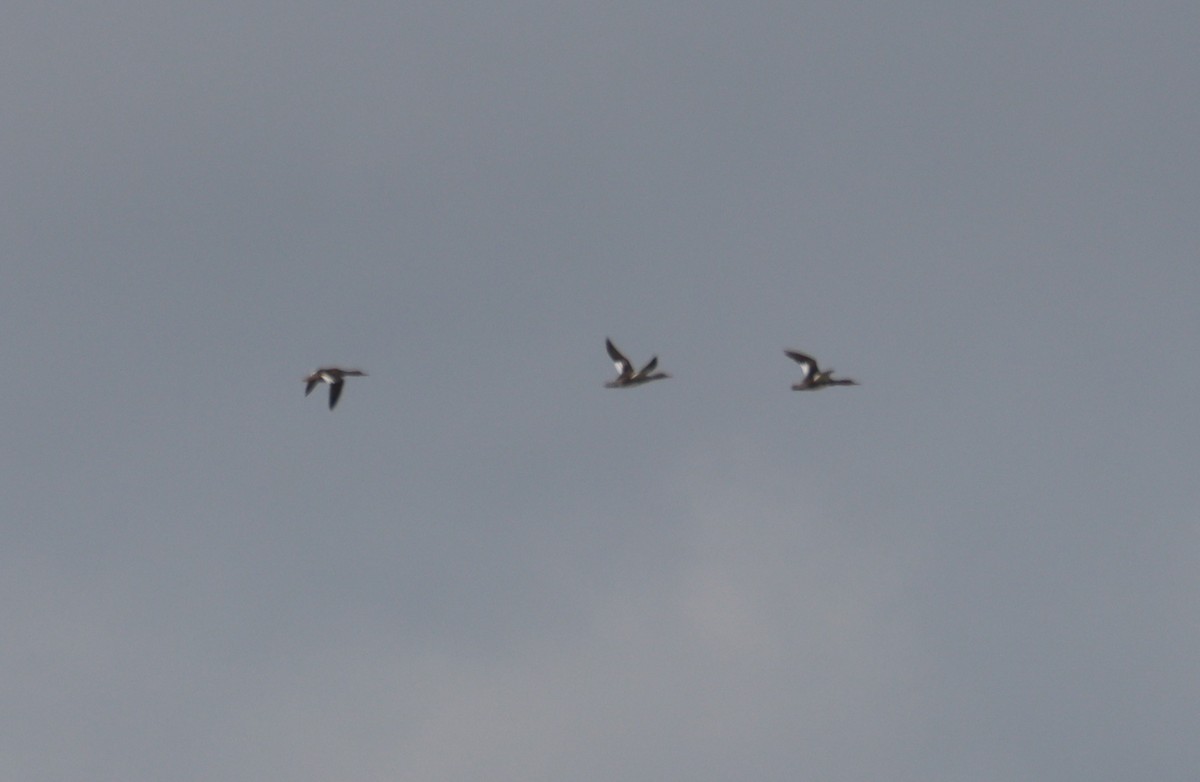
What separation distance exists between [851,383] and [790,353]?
14.9 ft

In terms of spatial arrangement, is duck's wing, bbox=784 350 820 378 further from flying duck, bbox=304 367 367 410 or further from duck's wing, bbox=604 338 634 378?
flying duck, bbox=304 367 367 410

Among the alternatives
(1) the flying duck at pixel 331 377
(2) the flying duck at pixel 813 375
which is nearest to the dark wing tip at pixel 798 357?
(2) the flying duck at pixel 813 375

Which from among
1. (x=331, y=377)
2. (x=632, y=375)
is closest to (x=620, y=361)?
(x=632, y=375)

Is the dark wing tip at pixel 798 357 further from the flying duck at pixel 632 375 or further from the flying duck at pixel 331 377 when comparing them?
the flying duck at pixel 331 377

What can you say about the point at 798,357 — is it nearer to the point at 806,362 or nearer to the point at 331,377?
the point at 806,362

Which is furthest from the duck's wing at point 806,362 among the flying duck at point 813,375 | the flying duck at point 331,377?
the flying duck at point 331,377

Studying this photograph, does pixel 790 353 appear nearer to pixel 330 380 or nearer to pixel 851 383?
pixel 851 383

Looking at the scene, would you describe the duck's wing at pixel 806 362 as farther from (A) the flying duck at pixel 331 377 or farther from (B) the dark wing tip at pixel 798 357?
(A) the flying duck at pixel 331 377

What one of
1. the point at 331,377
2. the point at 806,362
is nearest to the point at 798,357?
the point at 806,362

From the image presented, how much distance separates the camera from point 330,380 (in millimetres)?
101812

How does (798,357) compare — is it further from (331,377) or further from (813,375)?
(331,377)

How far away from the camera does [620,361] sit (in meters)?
96.5

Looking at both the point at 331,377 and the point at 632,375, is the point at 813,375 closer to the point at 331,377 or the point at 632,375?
the point at 632,375

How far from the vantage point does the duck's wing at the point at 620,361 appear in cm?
9512
